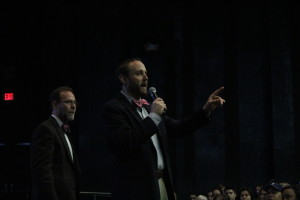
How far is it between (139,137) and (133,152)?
0.43 ft

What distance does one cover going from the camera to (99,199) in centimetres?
1074

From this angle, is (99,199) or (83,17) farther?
(83,17)

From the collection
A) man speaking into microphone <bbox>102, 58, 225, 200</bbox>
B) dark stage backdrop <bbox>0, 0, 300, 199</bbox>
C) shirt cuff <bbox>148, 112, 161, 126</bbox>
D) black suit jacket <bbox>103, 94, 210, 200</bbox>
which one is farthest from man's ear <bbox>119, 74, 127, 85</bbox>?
dark stage backdrop <bbox>0, 0, 300, 199</bbox>

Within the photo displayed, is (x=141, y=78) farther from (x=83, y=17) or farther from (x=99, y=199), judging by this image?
(x=83, y=17)

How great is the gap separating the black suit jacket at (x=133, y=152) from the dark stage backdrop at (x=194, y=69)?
837 centimetres

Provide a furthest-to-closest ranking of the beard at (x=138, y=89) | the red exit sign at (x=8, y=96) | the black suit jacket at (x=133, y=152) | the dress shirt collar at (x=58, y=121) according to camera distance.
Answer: the red exit sign at (x=8, y=96)
the dress shirt collar at (x=58, y=121)
the beard at (x=138, y=89)
the black suit jacket at (x=133, y=152)

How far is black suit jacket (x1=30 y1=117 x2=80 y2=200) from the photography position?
3.63m

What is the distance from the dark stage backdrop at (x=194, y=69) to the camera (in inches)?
452

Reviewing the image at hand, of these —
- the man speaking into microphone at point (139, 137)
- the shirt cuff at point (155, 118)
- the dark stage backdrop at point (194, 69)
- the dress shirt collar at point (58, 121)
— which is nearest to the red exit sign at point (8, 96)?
the dark stage backdrop at point (194, 69)

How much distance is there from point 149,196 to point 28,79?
34.8ft

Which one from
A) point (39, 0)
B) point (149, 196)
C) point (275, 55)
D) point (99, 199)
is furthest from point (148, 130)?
point (39, 0)

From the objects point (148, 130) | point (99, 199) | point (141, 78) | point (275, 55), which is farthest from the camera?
point (275, 55)

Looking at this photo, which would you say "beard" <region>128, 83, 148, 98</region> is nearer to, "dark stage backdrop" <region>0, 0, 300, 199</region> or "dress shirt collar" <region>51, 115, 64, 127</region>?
"dress shirt collar" <region>51, 115, 64, 127</region>

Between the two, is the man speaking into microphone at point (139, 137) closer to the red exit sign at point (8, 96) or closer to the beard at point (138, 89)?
the beard at point (138, 89)
